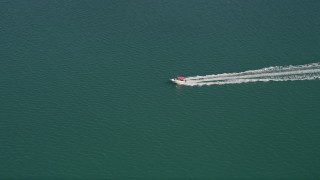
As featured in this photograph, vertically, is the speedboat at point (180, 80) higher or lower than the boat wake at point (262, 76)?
lower

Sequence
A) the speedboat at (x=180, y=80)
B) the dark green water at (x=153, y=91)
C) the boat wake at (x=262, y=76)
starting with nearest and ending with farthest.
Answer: the dark green water at (x=153, y=91)
the speedboat at (x=180, y=80)
the boat wake at (x=262, y=76)

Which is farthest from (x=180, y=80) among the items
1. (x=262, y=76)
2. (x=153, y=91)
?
(x=262, y=76)

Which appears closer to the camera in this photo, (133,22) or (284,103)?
(284,103)

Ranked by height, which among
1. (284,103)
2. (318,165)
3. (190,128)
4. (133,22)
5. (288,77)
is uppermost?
(133,22)

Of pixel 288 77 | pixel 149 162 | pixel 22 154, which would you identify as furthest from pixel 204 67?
pixel 22 154

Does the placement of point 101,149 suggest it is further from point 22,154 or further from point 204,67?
point 204,67

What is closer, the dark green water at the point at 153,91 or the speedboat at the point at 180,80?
the dark green water at the point at 153,91

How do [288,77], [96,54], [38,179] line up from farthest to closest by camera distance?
[96,54] < [288,77] < [38,179]
